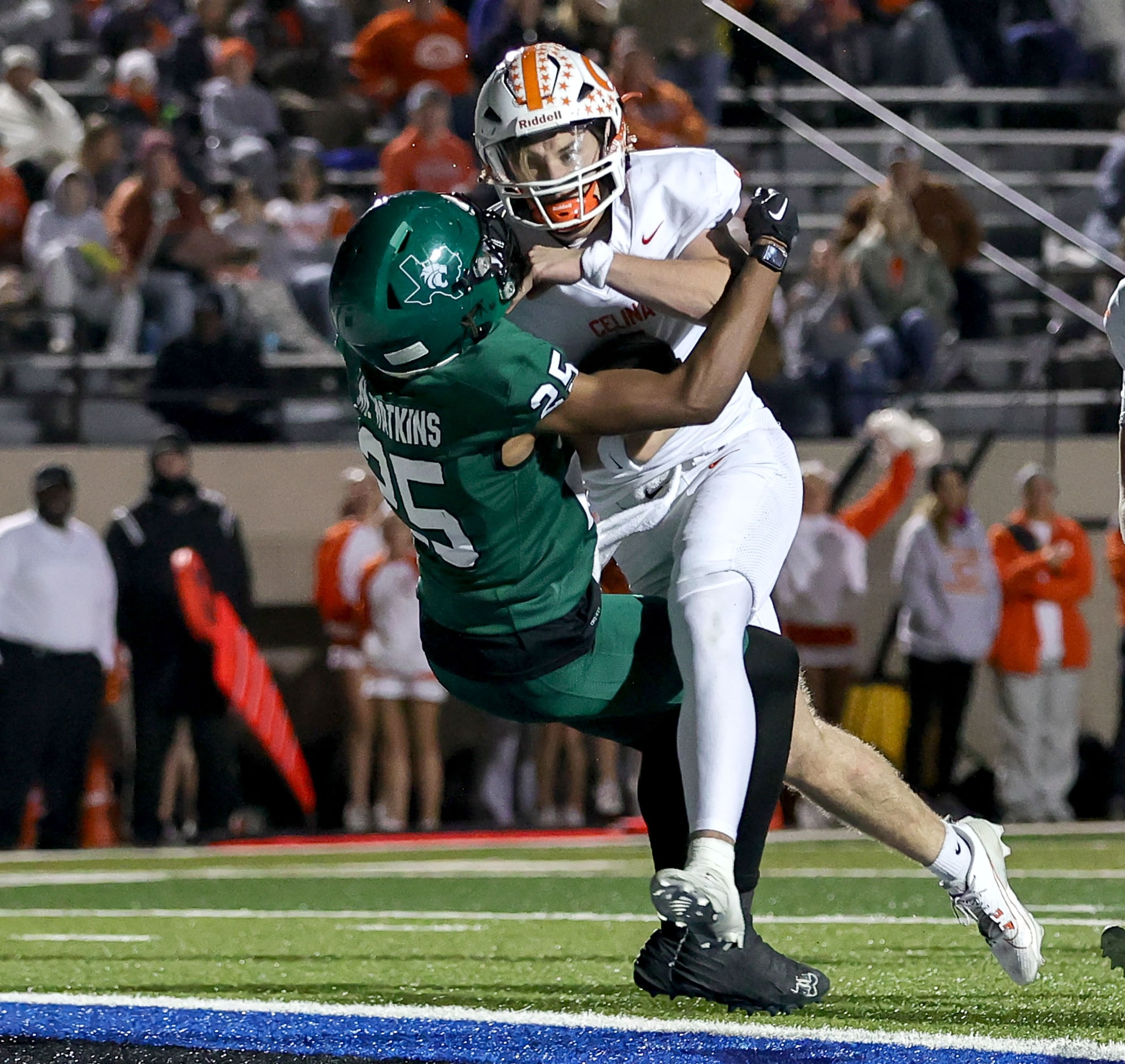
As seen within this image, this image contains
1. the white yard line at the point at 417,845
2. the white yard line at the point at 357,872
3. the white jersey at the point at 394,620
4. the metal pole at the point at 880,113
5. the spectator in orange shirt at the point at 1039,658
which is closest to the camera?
the metal pole at the point at 880,113

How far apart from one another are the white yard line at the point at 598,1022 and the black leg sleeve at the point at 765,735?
34cm

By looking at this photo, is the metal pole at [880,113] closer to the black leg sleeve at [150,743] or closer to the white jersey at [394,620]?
the white jersey at [394,620]

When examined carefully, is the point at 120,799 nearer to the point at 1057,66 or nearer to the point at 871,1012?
the point at 871,1012

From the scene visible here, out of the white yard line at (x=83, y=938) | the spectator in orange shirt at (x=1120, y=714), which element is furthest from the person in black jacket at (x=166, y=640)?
→ the spectator in orange shirt at (x=1120, y=714)

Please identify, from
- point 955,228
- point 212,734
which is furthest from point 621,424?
point 955,228

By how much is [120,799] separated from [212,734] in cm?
82

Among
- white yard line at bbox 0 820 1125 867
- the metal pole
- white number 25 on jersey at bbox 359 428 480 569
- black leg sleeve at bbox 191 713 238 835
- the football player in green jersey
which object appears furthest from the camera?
black leg sleeve at bbox 191 713 238 835

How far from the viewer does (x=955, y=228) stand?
1137cm

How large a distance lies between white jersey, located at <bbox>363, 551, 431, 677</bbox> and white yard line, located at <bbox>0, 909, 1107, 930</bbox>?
3.03 metres

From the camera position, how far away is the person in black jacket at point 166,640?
9.28 m

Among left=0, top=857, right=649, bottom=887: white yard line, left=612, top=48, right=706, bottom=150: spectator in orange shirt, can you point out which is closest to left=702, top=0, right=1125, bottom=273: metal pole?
left=0, top=857, right=649, bottom=887: white yard line

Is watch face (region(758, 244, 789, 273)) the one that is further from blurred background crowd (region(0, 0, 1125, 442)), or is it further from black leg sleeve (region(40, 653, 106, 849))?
black leg sleeve (region(40, 653, 106, 849))

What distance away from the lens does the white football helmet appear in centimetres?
406

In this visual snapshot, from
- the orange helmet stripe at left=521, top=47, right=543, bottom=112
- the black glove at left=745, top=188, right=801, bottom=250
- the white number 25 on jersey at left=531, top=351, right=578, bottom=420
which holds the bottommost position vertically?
the white number 25 on jersey at left=531, top=351, right=578, bottom=420
